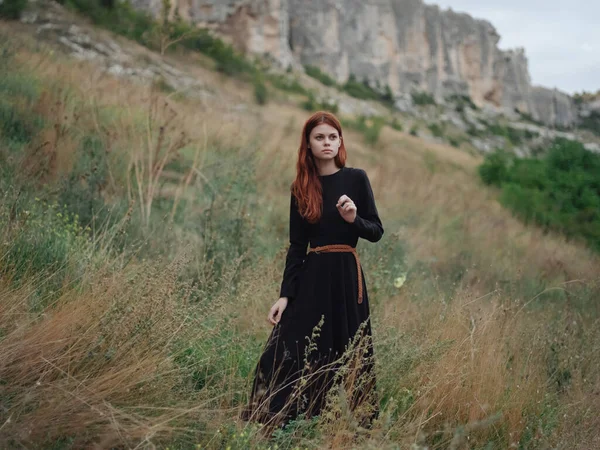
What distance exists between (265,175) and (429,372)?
488 cm

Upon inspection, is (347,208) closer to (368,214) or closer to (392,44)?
(368,214)

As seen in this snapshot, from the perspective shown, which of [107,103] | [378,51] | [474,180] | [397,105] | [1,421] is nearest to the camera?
[1,421]

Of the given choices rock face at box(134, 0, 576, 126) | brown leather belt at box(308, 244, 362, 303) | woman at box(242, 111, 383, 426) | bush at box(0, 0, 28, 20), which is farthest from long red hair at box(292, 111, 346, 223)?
rock face at box(134, 0, 576, 126)

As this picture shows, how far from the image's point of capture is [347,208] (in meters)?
2.31

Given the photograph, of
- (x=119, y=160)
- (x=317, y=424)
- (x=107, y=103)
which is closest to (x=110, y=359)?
(x=317, y=424)

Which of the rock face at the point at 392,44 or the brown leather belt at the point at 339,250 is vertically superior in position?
the rock face at the point at 392,44

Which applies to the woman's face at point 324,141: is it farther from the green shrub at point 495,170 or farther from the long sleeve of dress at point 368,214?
the green shrub at point 495,170

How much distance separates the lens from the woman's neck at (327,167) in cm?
265

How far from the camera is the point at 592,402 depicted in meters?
2.99

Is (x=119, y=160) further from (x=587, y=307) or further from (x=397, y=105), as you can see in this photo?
(x=397, y=105)

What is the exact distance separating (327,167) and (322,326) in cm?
76

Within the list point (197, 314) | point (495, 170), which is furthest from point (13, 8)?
point (197, 314)

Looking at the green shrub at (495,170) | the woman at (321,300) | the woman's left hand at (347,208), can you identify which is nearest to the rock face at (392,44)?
the green shrub at (495,170)

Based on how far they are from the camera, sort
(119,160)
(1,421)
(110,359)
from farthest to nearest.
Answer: (119,160)
(110,359)
(1,421)
